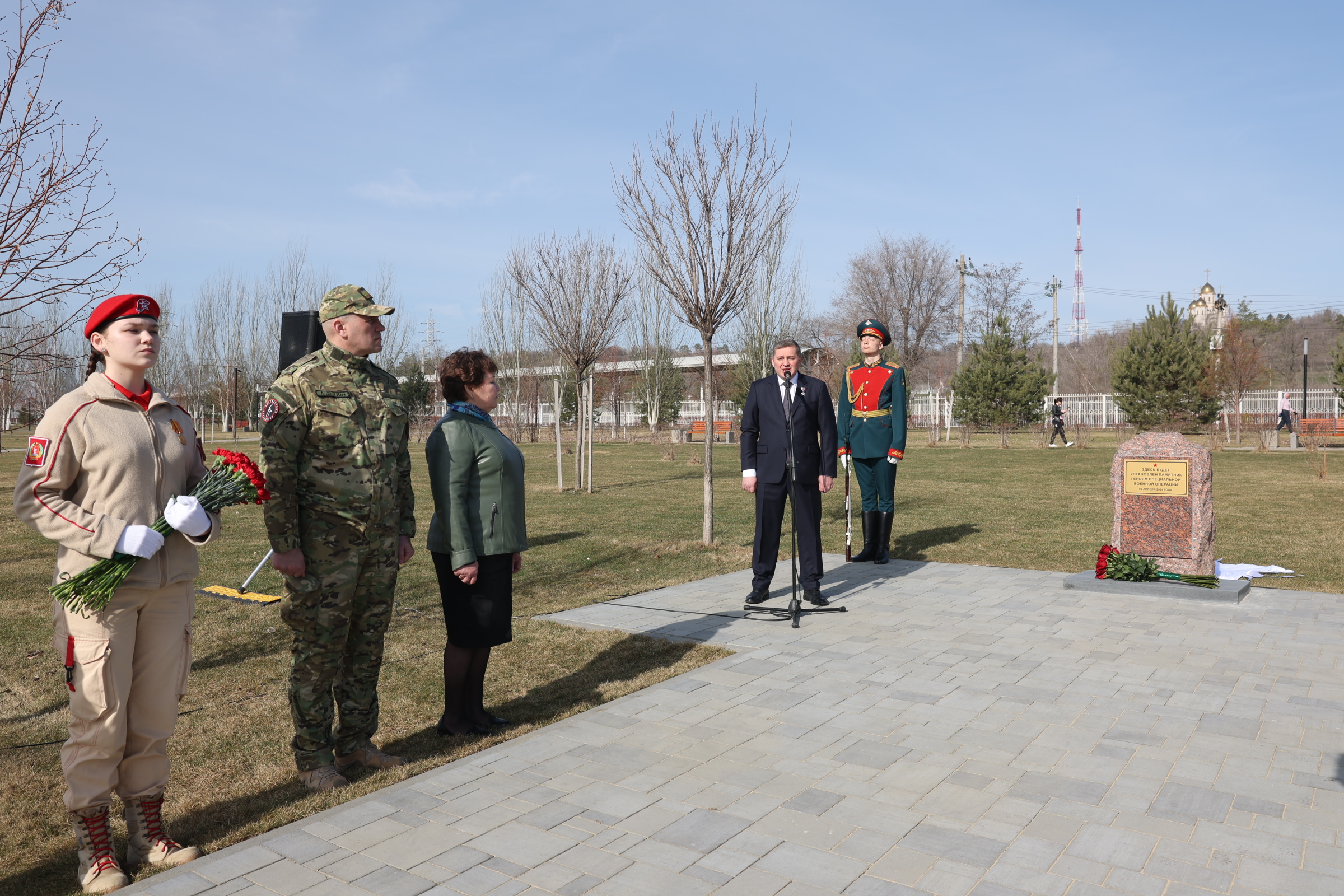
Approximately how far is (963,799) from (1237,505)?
13.8 m

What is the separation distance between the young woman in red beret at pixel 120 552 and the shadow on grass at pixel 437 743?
0.70 ft

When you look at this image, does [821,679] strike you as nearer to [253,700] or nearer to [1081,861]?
[1081,861]

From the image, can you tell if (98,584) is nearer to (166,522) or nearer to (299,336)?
(166,522)

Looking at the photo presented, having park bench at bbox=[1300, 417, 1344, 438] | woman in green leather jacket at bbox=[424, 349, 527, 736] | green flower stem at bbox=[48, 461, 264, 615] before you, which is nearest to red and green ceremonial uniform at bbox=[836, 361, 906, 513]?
woman in green leather jacket at bbox=[424, 349, 527, 736]

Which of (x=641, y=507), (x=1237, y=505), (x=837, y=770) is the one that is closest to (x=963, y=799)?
(x=837, y=770)

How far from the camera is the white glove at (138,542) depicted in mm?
2922

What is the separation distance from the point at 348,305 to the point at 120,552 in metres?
1.30

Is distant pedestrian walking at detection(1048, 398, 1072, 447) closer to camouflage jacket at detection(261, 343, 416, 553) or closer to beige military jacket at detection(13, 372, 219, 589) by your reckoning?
camouflage jacket at detection(261, 343, 416, 553)

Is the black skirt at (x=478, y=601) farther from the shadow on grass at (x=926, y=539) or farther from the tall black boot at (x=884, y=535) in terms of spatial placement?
the shadow on grass at (x=926, y=539)

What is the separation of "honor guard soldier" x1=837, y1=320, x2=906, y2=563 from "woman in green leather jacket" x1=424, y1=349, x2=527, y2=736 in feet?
18.0

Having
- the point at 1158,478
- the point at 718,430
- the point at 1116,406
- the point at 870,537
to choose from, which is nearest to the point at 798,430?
the point at 870,537

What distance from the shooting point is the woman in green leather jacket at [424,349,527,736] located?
4266 millimetres

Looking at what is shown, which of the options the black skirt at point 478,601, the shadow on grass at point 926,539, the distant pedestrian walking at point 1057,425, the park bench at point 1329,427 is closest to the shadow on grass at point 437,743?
the black skirt at point 478,601

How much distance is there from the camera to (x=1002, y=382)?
1531 inches
